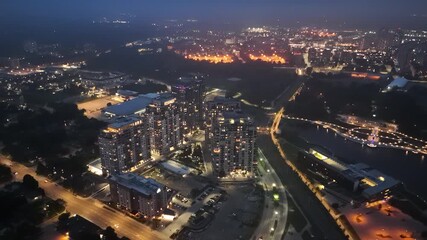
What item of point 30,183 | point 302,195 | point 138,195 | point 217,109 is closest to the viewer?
point 138,195

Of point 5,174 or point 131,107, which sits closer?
point 5,174

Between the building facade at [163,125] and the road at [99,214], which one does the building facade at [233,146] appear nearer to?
the building facade at [163,125]

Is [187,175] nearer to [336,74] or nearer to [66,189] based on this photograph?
[66,189]

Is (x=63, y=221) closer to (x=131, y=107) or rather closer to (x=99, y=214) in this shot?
(x=99, y=214)

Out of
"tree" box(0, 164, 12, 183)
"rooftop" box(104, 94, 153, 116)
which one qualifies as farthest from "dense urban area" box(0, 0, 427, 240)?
"rooftop" box(104, 94, 153, 116)

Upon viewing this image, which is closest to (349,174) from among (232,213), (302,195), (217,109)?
(302,195)

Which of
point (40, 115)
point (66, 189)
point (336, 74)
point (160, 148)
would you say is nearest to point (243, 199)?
point (160, 148)

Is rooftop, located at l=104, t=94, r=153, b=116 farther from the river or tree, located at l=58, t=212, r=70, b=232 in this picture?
tree, located at l=58, t=212, r=70, b=232
